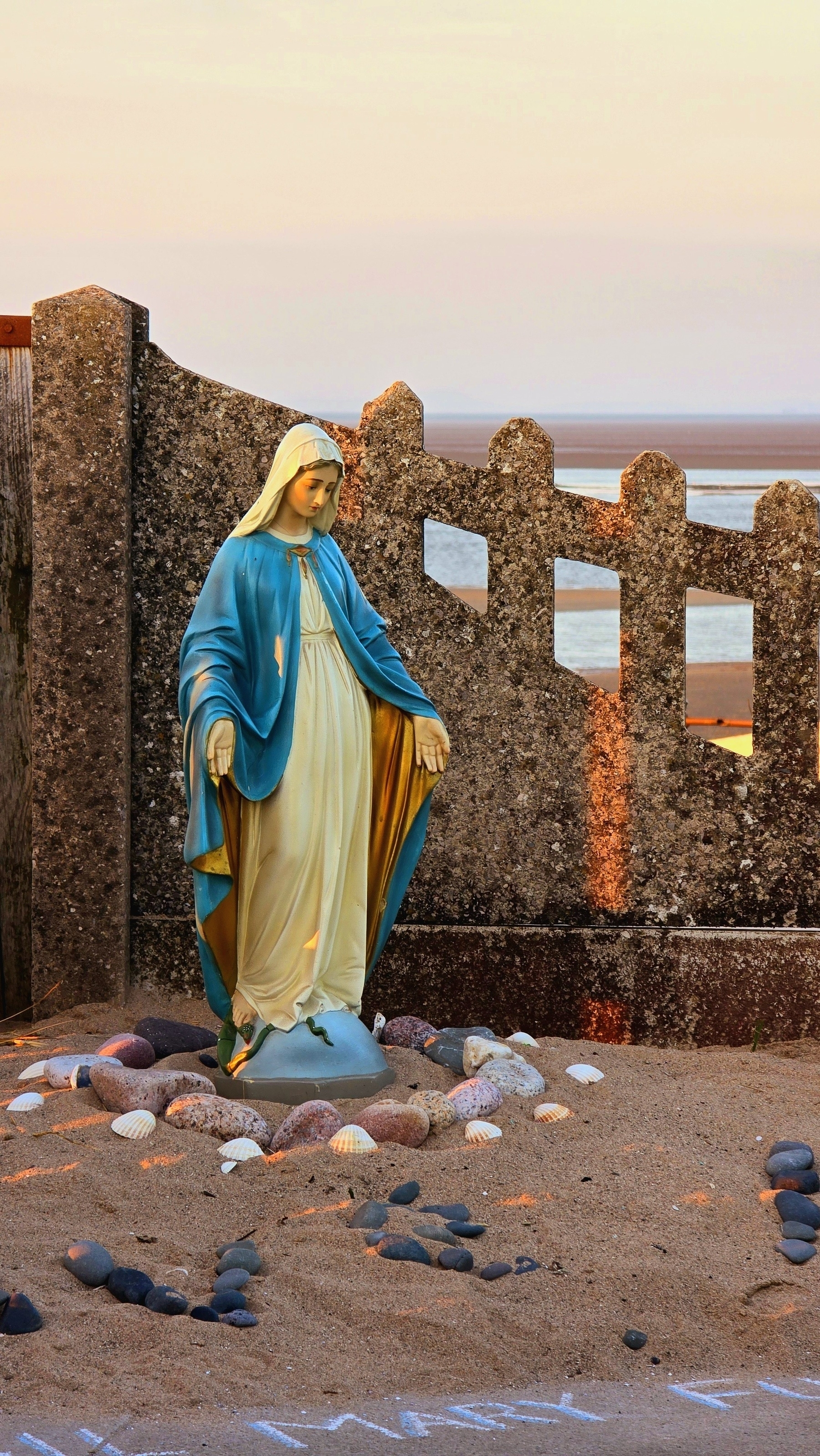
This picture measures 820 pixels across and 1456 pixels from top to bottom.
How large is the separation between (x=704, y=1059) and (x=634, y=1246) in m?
1.74

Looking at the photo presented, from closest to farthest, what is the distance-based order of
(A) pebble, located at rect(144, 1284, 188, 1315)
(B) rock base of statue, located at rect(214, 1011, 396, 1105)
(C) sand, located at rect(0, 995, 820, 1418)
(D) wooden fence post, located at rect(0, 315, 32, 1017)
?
(C) sand, located at rect(0, 995, 820, 1418)
(A) pebble, located at rect(144, 1284, 188, 1315)
(B) rock base of statue, located at rect(214, 1011, 396, 1105)
(D) wooden fence post, located at rect(0, 315, 32, 1017)

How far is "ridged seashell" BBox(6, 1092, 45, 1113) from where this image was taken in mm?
4395

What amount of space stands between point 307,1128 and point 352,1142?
161mm

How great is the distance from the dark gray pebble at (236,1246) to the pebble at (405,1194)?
0.42 metres

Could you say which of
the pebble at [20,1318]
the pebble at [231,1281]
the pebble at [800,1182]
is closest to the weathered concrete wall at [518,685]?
the pebble at [800,1182]

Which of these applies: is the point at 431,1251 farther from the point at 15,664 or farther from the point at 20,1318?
the point at 15,664

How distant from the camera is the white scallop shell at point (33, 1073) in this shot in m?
4.78

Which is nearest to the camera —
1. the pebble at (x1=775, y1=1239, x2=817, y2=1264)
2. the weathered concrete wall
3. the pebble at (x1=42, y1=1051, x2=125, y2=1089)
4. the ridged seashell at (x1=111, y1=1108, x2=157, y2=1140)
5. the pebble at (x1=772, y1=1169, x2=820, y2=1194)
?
the pebble at (x1=775, y1=1239, x2=817, y2=1264)

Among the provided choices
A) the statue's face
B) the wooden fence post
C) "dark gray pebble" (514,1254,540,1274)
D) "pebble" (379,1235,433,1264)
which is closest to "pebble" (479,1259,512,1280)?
"dark gray pebble" (514,1254,540,1274)

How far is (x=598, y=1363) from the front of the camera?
9.87ft

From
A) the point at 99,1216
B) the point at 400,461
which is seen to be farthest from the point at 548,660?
the point at 99,1216

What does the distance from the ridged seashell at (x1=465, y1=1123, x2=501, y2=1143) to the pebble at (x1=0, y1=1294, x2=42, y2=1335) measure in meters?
1.48

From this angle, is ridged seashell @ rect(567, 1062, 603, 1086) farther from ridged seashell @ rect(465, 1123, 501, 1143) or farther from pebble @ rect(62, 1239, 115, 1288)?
pebble @ rect(62, 1239, 115, 1288)

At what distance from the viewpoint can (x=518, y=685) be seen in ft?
18.7
